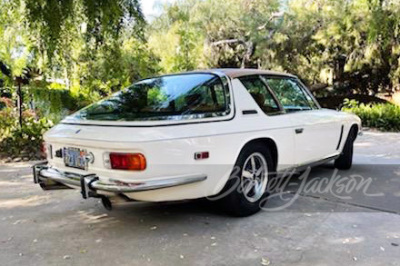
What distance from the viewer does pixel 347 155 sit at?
5.47 m

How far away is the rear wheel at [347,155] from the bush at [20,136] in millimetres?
5420

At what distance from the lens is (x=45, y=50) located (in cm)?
517

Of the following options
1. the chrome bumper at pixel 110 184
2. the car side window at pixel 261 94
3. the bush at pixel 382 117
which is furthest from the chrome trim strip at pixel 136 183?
the bush at pixel 382 117

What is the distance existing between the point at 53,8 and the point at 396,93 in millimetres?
13193

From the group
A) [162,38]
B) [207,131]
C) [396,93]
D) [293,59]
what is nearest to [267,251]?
[207,131]

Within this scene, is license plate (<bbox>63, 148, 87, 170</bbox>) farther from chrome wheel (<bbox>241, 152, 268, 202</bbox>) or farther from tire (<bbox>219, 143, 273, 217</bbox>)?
chrome wheel (<bbox>241, 152, 268, 202</bbox>)

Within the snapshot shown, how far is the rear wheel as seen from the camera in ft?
17.8

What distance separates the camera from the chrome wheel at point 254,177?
372 cm

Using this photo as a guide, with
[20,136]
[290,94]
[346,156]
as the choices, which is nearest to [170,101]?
[290,94]

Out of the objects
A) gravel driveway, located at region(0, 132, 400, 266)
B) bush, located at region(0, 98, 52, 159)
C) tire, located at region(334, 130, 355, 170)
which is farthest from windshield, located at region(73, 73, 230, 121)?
bush, located at region(0, 98, 52, 159)

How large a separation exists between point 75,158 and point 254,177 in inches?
69.2

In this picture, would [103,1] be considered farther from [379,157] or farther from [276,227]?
[379,157]

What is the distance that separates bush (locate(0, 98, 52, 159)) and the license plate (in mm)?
4233

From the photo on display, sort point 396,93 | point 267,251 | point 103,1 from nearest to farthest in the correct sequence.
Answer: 1. point 267,251
2. point 103,1
3. point 396,93
